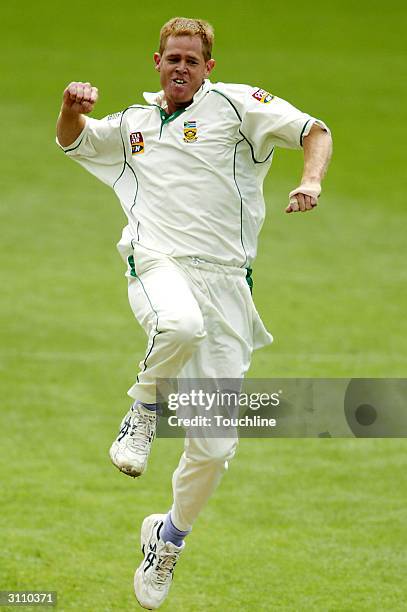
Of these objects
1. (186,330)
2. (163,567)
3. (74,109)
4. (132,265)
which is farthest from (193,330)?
(163,567)

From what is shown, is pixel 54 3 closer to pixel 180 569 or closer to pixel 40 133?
pixel 40 133

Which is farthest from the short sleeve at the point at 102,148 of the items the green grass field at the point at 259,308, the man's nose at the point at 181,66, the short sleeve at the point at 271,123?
the green grass field at the point at 259,308

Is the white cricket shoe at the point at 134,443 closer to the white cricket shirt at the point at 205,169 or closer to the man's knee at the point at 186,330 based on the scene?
the man's knee at the point at 186,330

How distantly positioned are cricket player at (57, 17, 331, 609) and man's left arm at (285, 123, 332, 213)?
12 millimetres

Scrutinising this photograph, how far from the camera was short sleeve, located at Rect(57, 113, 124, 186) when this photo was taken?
759 centimetres

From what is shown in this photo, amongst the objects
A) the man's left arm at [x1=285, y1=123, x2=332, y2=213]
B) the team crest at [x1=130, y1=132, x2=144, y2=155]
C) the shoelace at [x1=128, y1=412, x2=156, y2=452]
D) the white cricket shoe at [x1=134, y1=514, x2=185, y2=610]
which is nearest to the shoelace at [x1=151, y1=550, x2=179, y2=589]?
the white cricket shoe at [x1=134, y1=514, x2=185, y2=610]

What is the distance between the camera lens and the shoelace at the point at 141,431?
24.3 ft

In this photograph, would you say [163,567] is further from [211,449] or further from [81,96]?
[81,96]

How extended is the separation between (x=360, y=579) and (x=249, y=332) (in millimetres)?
3835

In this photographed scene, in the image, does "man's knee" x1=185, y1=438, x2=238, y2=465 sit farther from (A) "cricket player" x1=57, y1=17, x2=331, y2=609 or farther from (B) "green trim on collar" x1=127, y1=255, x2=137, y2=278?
(B) "green trim on collar" x1=127, y1=255, x2=137, y2=278

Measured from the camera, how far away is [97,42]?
24.2m

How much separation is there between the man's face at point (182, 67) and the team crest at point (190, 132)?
13cm

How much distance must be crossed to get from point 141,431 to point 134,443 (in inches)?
3.5

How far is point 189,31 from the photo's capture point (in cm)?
712
